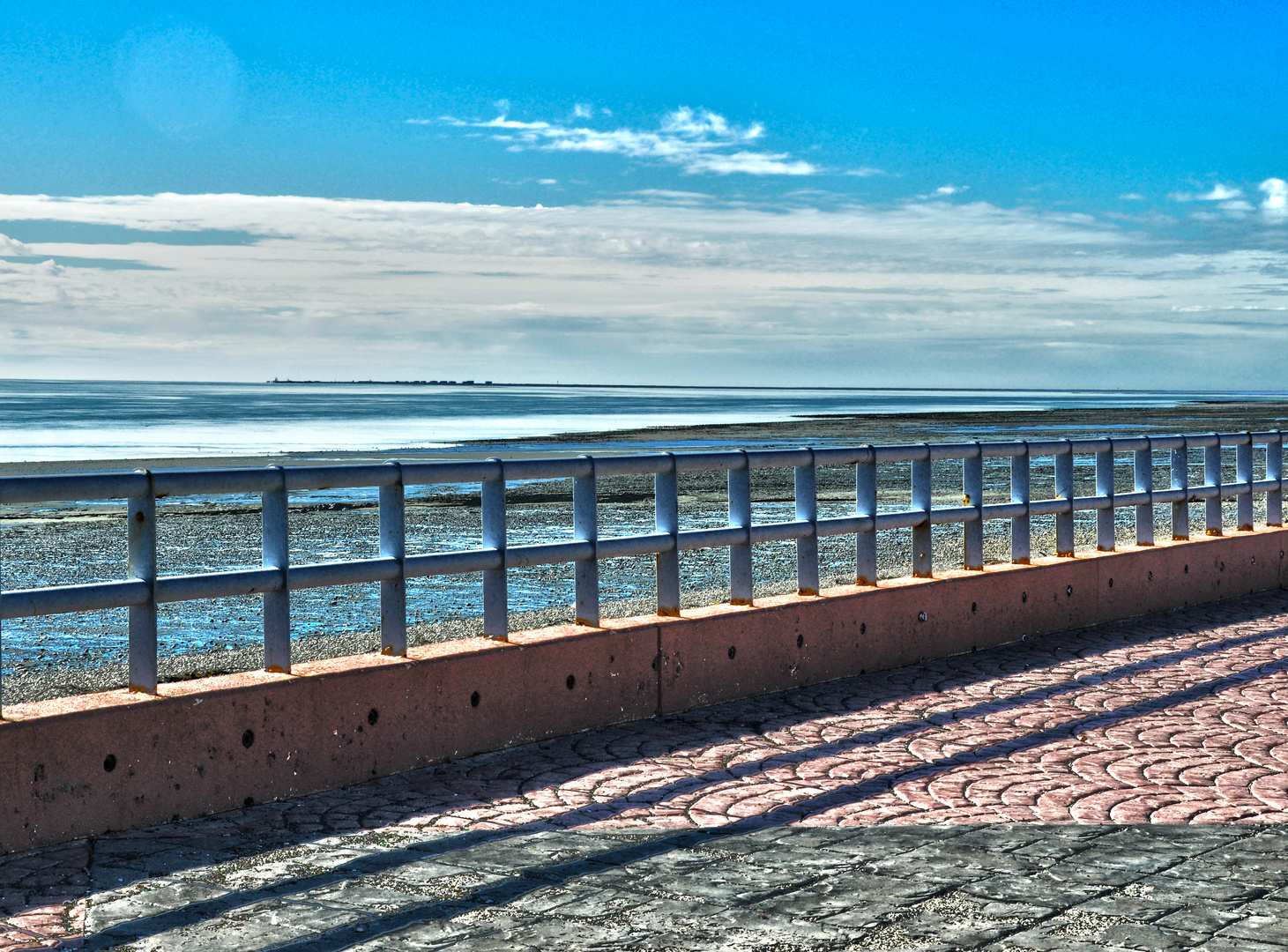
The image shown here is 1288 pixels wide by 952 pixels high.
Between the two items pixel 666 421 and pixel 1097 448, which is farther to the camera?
pixel 666 421

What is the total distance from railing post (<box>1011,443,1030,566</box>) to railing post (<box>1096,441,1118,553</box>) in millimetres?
824

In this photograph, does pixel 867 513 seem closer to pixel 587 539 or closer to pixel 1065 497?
pixel 1065 497

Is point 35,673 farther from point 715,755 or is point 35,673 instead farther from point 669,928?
point 669,928

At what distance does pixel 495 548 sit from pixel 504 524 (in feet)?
0.41

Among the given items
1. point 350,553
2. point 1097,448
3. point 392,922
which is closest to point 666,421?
point 350,553

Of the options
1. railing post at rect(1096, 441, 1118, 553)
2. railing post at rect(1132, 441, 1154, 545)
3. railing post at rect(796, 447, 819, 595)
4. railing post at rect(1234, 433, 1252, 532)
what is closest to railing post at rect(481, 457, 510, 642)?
railing post at rect(796, 447, 819, 595)

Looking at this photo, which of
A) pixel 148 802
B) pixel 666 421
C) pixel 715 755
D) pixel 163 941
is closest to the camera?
pixel 163 941

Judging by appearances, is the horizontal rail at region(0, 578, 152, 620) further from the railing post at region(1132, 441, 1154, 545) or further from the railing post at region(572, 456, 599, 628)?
the railing post at region(1132, 441, 1154, 545)

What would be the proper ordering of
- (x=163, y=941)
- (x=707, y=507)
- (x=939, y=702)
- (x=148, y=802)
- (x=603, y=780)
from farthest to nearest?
(x=707, y=507) → (x=939, y=702) → (x=603, y=780) → (x=148, y=802) → (x=163, y=941)

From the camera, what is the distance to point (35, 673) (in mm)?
10961

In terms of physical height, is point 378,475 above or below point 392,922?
above

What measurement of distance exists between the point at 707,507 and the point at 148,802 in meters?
20.4

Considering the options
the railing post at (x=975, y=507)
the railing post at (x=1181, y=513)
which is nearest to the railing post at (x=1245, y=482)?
the railing post at (x=1181, y=513)

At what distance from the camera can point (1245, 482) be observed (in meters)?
14.1
